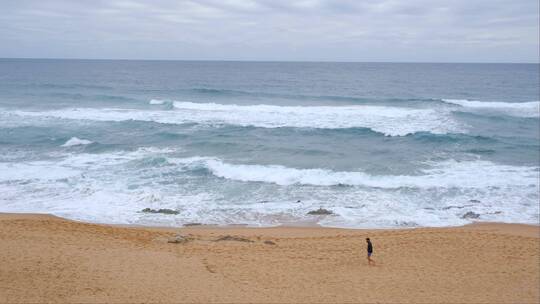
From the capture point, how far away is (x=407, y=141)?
92.5 feet

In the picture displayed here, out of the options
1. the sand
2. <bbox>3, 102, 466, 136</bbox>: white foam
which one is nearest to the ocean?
<bbox>3, 102, 466, 136</bbox>: white foam

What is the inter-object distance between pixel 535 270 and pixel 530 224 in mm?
4502

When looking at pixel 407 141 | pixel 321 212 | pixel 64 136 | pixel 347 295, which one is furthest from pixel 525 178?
pixel 64 136

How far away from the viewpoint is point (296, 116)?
37312mm

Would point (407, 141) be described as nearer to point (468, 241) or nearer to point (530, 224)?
point (530, 224)

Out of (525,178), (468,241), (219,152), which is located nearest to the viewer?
(468,241)

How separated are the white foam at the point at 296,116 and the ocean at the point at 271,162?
6.2 inches

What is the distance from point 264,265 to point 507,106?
132 feet

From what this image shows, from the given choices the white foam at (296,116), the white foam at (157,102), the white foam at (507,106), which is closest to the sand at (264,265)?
the white foam at (296,116)

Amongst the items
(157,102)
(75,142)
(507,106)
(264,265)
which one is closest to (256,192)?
(264,265)

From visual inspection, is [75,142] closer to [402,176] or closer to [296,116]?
[296,116]

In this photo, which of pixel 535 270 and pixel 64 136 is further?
pixel 64 136

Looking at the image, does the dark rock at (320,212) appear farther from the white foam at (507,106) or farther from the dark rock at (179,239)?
the white foam at (507,106)

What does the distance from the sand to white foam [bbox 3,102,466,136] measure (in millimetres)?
17831
